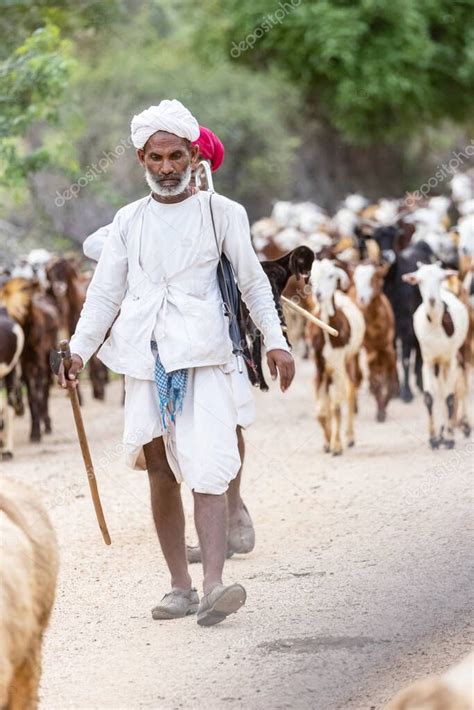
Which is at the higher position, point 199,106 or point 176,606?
point 199,106

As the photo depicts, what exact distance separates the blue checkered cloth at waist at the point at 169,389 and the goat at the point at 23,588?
1.53 metres

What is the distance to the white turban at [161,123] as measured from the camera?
6.86 meters

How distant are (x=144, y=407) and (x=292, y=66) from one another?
33568mm

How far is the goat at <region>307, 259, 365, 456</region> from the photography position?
14047 millimetres

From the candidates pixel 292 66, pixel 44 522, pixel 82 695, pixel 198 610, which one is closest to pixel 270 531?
pixel 198 610

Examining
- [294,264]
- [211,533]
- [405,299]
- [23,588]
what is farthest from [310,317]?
[405,299]

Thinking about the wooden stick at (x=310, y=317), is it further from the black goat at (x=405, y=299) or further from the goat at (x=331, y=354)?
the black goat at (x=405, y=299)

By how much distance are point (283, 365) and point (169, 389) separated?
1.78 ft

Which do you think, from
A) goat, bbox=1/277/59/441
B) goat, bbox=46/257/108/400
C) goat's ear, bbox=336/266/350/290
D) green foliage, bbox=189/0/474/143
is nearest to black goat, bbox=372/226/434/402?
goat's ear, bbox=336/266/350/290

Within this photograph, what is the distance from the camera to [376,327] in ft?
54.1

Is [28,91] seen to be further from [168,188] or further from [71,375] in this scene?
[71,375]

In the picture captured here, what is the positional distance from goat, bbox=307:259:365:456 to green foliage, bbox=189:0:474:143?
20.8 meters

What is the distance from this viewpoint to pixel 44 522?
538 centimetres

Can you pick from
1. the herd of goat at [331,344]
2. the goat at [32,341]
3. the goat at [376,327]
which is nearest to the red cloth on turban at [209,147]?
the herd of goat at [331,344]
